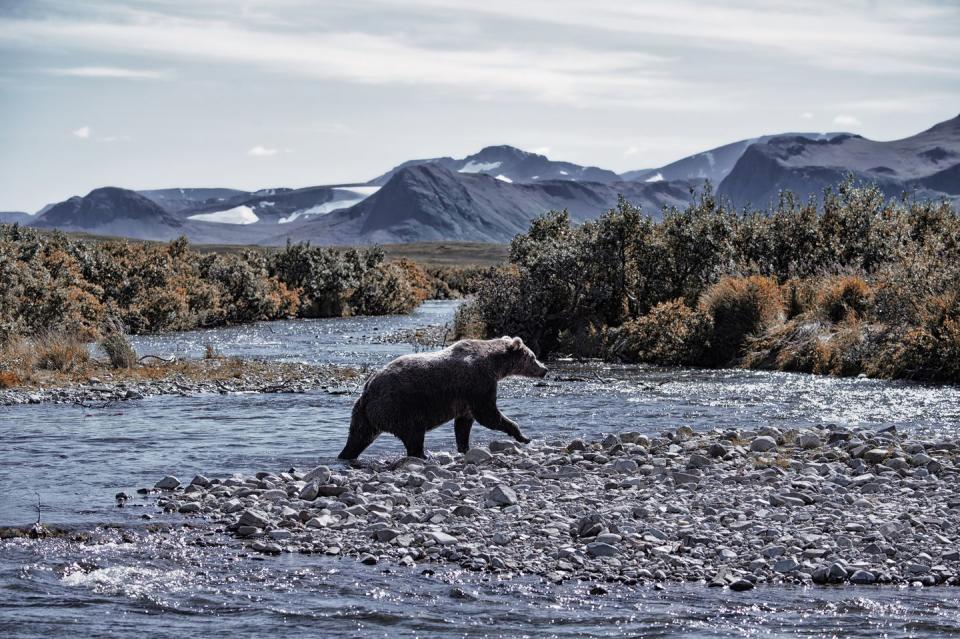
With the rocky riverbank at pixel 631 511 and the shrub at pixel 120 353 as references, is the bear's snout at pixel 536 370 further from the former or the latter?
the shrub at pixel 120 353

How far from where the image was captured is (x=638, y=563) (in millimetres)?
10852

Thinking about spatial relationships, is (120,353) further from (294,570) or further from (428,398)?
(294,570)

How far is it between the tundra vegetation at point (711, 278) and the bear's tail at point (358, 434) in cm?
1895

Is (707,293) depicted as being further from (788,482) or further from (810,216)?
(788,482)

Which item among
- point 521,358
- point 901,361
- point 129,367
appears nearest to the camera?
point 521,358

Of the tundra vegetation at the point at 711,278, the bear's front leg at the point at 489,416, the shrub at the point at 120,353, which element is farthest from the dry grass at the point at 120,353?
the bear's front leg at the point at 489,416

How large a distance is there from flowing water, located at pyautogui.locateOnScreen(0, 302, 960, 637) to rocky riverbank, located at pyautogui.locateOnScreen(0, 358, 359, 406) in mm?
1395

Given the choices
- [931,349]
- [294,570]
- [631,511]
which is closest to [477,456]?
[631,511]

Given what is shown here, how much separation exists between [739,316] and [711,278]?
16.9ft

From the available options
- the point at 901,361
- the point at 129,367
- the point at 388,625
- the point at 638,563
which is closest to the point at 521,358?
the point at 638,563

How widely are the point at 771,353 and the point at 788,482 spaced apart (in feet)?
64.6

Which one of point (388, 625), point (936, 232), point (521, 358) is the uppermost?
point (936, 232)

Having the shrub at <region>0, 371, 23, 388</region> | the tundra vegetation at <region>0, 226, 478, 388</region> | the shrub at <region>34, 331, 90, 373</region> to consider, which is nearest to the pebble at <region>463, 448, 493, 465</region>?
the shrub at <region>0, 371, 23, 388</region>

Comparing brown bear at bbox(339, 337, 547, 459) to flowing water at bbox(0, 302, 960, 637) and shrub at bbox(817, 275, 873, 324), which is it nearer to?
flowing water at bbox(0, 302, 960, 637)
